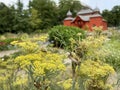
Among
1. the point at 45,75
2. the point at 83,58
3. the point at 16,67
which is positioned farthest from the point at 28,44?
the point at 16,67

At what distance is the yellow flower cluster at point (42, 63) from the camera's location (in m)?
2.96

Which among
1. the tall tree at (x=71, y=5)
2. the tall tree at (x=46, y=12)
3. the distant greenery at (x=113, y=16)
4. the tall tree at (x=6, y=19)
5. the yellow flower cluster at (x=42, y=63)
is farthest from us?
the tall tree at (x=71, y=5)

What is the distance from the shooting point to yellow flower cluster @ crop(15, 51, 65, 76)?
296 cm

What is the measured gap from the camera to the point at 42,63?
9.86ft

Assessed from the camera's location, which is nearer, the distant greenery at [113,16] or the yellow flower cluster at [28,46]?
the yellow flower cluster at [28,46]

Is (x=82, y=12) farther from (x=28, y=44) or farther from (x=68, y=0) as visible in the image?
(x=28, y=44)

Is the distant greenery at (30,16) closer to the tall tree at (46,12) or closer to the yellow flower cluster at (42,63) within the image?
the tall tree at (46,12)

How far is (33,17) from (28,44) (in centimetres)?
3494

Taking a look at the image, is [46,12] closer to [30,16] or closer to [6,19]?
[30,16]

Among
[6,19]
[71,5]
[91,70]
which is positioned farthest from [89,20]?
[91,70]

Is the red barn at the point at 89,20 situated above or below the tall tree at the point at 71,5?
below

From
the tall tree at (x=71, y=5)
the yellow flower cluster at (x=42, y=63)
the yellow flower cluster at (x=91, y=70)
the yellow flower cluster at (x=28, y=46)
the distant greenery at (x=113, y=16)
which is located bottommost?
the distant greenery at (x=113, y=16)

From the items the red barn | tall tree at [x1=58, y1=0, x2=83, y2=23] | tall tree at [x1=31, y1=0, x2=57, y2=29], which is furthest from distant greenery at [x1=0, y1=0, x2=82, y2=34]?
the red barn

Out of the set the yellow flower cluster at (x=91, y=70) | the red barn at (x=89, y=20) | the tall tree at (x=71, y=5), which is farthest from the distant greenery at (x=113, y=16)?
the yellow flower cluster at (x=91, y=70)
